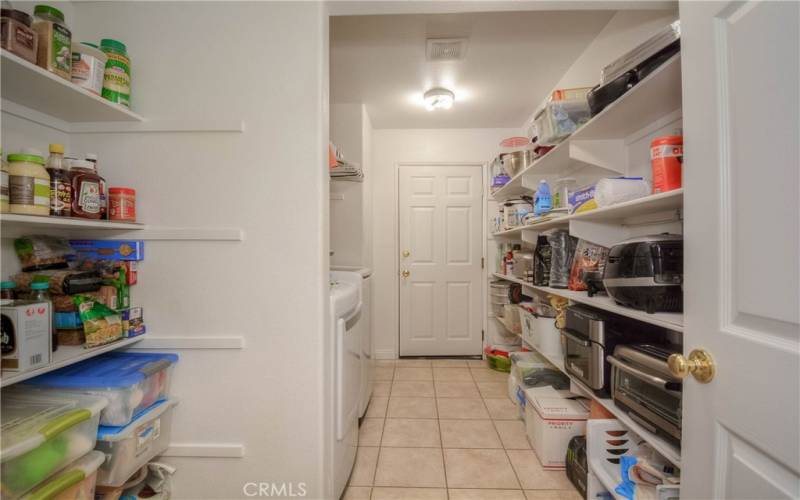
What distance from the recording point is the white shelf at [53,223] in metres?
0.76

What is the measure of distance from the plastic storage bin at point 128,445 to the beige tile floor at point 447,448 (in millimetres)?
842

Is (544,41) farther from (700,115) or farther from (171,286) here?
(171,286)

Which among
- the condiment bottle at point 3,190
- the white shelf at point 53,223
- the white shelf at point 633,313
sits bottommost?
the white shelf at point 633,313

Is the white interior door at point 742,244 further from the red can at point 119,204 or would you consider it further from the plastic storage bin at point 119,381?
the red can at point 119,204

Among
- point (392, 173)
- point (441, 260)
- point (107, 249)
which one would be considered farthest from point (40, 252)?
point (441, 260)

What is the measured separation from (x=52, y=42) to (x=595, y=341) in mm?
2041

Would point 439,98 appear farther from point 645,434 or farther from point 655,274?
point 645,434

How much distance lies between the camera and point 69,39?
909mm

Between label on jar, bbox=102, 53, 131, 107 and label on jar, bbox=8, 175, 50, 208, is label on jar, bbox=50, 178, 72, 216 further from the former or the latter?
label on jar, bbox=102, 53, 131, 107

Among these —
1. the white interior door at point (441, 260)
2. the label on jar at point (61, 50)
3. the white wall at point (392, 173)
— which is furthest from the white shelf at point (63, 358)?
the white interior door at point (441, 260)

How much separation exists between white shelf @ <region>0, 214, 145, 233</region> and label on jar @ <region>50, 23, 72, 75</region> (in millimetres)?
437

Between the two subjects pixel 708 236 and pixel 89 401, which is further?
pixel 89 401

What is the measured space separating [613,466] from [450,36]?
2.26 m

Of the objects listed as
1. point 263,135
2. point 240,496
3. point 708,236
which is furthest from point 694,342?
point 240,496
